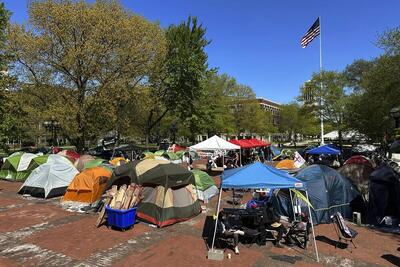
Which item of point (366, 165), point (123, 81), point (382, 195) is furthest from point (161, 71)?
point (382, 195)

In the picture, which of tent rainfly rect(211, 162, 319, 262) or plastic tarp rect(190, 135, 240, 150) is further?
plastic tarp rect(190, 135, 240, 150)

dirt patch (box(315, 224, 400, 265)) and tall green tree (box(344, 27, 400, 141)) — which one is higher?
tall green tree (box(344, 27, 400, 141))

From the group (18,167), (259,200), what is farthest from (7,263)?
(18,167)

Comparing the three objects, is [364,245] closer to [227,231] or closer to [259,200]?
[259,200]

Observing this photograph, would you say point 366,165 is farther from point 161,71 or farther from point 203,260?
point 161,71

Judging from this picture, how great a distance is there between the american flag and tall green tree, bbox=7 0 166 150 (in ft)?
56.4

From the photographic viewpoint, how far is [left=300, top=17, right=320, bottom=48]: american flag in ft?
119

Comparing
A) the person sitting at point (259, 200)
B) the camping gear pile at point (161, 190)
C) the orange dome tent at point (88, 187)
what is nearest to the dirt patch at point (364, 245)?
the person sitting at point (259, 200)

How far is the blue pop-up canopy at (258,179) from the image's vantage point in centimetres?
949

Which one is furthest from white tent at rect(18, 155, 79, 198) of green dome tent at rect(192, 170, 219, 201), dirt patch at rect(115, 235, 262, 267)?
dirt patch at rect(115, 235, 262, 267)

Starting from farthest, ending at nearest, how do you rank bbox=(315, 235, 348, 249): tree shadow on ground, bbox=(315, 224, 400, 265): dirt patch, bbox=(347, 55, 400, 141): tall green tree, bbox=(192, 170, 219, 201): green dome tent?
1. bbox=(347, 55, 400, 141): tall green tree
2. bbox=(192, 170, 219, 201): green dome tent
3. bbox=(315, 235, 348, 249): tree shadow on ground
4. bbox=(315, 224, 400, 265): dirt patch

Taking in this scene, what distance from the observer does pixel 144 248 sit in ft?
33.0

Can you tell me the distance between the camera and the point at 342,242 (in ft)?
33.7

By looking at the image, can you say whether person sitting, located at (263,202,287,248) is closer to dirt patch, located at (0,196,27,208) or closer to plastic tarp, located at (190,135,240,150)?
dirt patch, located at (0,196,27,208)
